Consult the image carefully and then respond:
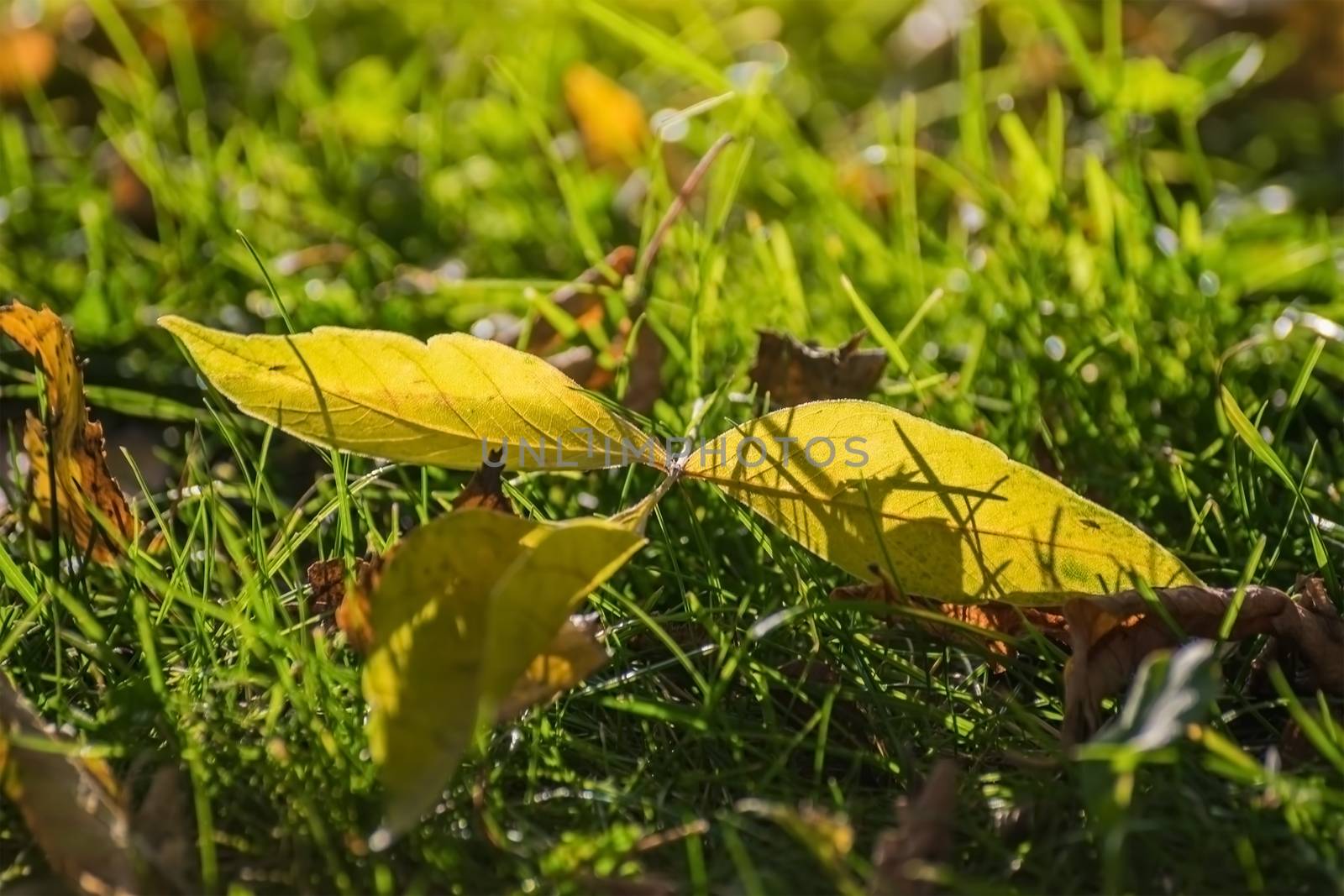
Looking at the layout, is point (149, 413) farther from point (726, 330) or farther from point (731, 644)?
point (731, 644)

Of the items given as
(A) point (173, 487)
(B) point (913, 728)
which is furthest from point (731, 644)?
(A) point (173, 487)

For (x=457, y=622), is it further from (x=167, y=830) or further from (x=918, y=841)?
(x=918, y=841)

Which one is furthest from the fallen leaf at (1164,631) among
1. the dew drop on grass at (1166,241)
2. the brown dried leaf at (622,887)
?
the dew drop on grass at (1166,241)

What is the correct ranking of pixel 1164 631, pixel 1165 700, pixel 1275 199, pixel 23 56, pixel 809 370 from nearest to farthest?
pixel 1165 700 < pixel 1164 631 < pixel 809 370 < pixel 1275 199 < pixel 23 56

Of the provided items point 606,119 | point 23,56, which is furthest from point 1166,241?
point 23,56

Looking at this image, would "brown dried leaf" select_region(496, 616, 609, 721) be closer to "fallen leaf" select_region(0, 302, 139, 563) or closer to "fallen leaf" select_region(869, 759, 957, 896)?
"fallen leaf" select_region(869, 759, 957, 896)

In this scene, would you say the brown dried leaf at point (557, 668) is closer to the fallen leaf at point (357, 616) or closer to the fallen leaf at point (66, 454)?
the fallen leaf at point (357, 616)
